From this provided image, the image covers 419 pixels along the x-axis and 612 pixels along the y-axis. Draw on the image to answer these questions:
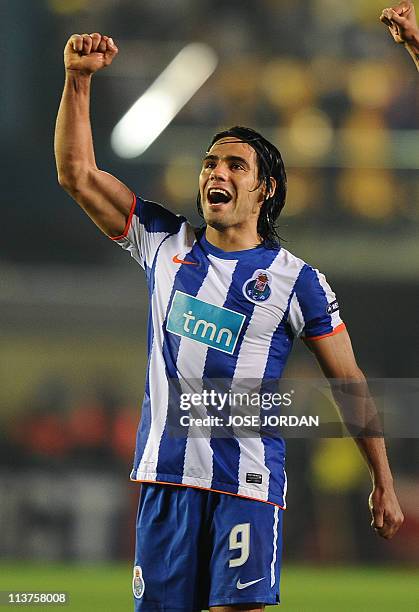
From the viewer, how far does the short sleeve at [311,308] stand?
2666 millimetres

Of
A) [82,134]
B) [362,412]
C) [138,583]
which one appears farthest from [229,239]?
[138,583]

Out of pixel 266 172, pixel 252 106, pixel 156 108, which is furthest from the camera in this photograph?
pixel 252 106

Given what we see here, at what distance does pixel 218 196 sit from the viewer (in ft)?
8.86

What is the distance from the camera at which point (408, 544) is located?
737cm

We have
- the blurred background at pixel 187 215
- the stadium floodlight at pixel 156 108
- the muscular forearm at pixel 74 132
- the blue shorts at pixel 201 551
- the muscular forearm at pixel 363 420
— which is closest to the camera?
the blue shorts at pixel 201 551

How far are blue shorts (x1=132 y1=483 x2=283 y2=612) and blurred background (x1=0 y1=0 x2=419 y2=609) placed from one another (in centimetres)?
503

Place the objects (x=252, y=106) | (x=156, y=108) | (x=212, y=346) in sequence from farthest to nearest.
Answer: (x=252, y=106)
(x=156, y=108)
(x=212, y=346)

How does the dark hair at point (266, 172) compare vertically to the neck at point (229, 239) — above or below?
above

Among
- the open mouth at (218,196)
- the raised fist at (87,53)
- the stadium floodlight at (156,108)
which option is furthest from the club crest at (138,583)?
the stadium floodlight at (156,108)

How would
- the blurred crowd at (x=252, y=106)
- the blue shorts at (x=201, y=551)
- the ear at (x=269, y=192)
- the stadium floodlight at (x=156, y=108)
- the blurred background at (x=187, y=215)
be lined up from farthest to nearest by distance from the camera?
the blurred crowd at (x=252, y=106) → the stadium floodlight at (x=156, y=108) → the blurred background at (x=187, y=215) → the ear at (x=269, y=192) → the blue shorts at (x=201, y=551)

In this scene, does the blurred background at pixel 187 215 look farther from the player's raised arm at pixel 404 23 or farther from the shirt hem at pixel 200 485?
the player's raised arm at pixel 404 23

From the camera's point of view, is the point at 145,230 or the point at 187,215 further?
the point at 187,215

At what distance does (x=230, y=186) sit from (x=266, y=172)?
6.0 inches

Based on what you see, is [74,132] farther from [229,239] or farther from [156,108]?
[156,108]
